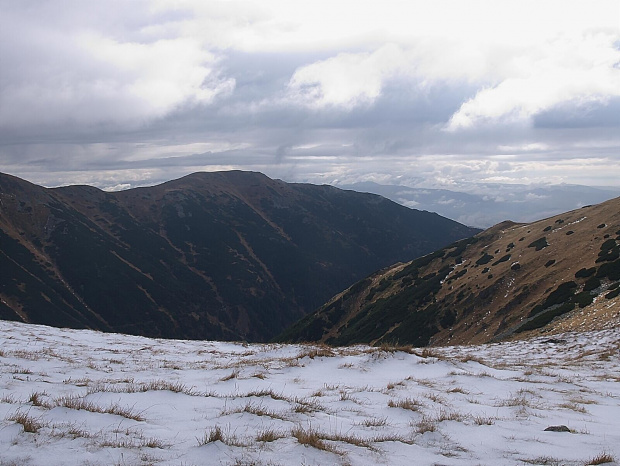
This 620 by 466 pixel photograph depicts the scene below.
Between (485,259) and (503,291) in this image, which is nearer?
(503,291)

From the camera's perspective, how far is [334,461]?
19.2ft

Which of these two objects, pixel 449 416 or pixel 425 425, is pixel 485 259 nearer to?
pixel 449 416

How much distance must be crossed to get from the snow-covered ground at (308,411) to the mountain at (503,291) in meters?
16.1

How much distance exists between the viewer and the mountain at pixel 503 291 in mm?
32969

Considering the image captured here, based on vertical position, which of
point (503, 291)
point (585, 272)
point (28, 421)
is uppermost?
point (28, 421)

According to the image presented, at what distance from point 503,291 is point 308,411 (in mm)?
42661

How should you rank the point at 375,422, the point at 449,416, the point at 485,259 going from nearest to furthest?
the point at 375,422 < the point at 449,416 < the point at 485,259

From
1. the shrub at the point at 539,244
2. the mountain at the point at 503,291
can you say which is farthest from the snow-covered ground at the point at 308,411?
the shrub at the point at 539,244

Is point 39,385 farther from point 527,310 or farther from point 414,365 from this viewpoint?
point 527,310

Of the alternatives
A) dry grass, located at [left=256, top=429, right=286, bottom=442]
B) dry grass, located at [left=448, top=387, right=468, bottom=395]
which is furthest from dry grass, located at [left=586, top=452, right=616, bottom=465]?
dry grass, located at [left=448, top=387, right=468, bottom=395]

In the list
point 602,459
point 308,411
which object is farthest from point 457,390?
point 602,459

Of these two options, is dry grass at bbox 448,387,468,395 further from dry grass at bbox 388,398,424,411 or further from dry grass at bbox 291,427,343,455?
dry grass at bbox 291,427,343,455

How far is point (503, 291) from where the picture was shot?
45656mm

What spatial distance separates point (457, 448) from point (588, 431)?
331cm
